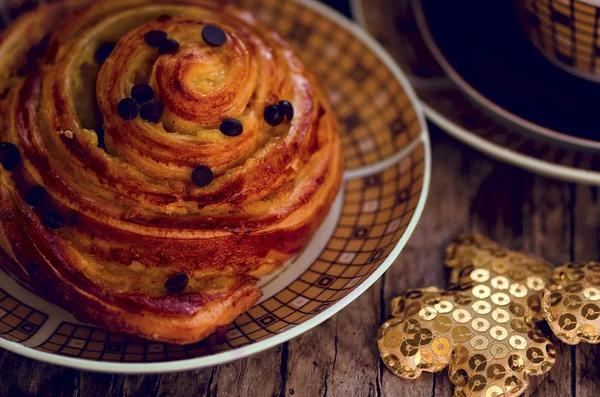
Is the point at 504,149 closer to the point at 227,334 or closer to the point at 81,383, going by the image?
the point at 227,334

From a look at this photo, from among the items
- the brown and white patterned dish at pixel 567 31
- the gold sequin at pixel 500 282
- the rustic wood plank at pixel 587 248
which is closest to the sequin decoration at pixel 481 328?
the gold sequin at pixel 500 282

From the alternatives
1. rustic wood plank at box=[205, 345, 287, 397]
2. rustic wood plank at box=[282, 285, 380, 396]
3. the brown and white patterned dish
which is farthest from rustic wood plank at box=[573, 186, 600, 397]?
rustic wood plank at box=[205, 345, 287, 397]

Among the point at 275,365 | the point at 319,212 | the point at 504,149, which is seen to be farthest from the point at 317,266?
the point at 504,149

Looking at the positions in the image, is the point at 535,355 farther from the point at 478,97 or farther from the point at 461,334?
the point at 478,97

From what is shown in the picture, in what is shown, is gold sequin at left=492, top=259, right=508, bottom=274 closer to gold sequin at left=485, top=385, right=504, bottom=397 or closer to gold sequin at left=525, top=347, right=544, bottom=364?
gold sequin at left=525, top=347, right=544, bottom=364

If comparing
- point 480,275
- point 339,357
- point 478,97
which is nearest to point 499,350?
point 480,275

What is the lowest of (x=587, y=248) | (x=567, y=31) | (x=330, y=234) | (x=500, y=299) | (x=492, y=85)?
(x=587, y=248)
